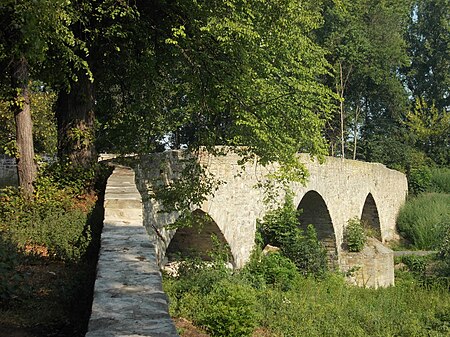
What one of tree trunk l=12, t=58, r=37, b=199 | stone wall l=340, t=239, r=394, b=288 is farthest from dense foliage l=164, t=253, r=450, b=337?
tree trunk l=12, t=58, r=37, b=199

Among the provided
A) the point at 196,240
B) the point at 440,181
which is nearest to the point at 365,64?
the point at 440,181

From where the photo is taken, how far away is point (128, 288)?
3.66m

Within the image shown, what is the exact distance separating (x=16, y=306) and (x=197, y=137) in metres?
5.22

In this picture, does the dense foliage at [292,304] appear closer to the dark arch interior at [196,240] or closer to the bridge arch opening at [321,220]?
the dark arch interior at [196,240]

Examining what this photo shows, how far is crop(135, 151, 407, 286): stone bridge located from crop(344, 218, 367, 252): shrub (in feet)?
0.89

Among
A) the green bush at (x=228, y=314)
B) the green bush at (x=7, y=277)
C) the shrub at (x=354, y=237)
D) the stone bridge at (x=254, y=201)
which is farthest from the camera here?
the shrub at (x=354, y=237)

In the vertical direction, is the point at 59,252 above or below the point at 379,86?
below

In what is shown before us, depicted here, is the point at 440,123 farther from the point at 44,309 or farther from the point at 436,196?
the point at 44,309

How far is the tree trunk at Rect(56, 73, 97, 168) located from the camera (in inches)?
376

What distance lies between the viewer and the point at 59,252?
21.2 ft

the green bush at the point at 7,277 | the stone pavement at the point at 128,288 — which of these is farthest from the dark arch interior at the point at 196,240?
the green bush at the point at 7,277

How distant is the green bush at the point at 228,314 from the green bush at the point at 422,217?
2169 centimetres

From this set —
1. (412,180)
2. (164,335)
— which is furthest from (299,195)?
(412,180)

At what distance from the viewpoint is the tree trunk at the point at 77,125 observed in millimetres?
9539
